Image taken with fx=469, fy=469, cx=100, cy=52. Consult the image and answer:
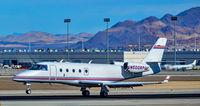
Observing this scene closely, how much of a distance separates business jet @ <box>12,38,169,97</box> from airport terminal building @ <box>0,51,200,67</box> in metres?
112

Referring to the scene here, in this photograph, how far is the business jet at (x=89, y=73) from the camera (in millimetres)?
43375

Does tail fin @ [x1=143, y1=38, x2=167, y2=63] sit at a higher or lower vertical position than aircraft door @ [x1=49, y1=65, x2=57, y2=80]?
higher

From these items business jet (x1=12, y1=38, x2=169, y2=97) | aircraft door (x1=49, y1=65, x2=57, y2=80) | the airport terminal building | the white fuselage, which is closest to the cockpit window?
business jet (x1=12, y1=38, x2=169, y2=97)

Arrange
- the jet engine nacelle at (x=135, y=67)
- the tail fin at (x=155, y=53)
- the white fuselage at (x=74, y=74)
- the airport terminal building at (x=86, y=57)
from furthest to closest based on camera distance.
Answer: the airport terminal building at (x=86, y=57)
the tail fin at (x=155, y=53)
the jet engine nacelle at (x=135, y=67)
the white fuselage at (x=74, y=74)

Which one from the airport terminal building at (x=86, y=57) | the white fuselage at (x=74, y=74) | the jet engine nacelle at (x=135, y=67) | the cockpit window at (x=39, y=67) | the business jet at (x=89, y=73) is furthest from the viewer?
the airport terminal building at (x=86, y=57)

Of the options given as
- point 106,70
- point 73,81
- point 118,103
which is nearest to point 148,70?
point 106,70

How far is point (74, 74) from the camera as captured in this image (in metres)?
44.8

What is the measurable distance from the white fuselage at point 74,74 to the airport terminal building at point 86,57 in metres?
114

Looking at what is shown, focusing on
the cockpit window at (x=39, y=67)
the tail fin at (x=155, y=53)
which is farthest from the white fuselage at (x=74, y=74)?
the tail fin at (x=155, y=53)

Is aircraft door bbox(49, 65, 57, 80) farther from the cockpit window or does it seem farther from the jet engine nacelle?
the jet engine nacelle

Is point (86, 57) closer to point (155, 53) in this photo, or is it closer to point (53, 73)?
point (155, 53)

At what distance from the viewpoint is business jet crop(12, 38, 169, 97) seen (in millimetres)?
43375

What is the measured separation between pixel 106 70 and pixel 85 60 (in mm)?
121177

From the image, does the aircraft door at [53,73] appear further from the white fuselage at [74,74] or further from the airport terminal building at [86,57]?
the airport terminal building at [86,57]
